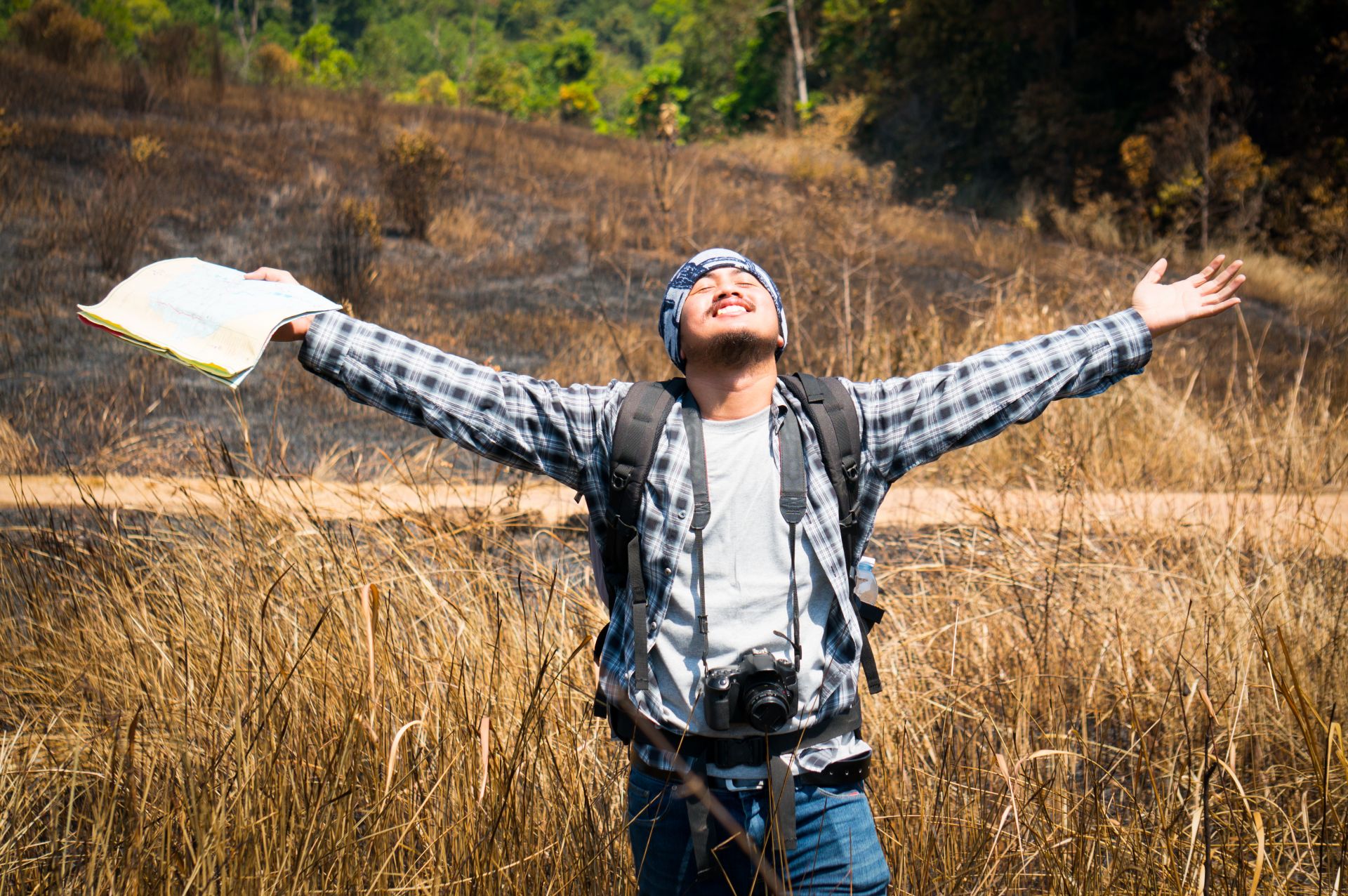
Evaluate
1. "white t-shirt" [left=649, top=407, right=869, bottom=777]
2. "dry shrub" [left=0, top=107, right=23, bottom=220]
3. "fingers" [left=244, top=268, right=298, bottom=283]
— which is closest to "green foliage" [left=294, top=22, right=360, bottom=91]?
"dry shrub" [left=0, top=107, right=23, bottom=220]

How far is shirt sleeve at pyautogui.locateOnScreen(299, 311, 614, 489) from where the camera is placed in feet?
5.48

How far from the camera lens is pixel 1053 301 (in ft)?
28.7

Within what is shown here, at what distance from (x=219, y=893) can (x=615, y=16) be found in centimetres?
8504

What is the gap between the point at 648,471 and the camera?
63.2 inches

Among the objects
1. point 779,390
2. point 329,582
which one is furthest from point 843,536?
point 329,582

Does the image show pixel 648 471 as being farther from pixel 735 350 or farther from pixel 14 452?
pixel 14 452

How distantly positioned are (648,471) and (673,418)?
12 cm

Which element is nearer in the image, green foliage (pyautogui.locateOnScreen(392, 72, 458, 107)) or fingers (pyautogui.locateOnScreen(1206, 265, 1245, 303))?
fingers (pyautogui.locateOnScreen(1206, 265, 1245, 303))

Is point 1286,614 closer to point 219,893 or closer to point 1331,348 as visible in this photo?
point 219,893

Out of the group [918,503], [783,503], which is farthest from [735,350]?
[918,503]

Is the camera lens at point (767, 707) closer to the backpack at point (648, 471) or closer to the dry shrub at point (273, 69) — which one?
the backpack at point (648, 471)

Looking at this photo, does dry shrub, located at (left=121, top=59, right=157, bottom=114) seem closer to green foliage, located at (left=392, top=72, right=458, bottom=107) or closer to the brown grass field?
the brown grass field

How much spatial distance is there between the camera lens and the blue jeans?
165 mm

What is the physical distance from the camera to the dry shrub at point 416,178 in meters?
11.4
